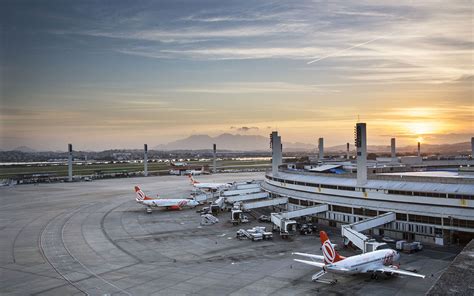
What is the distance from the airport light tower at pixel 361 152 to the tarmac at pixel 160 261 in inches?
511

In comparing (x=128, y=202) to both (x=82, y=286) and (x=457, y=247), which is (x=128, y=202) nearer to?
(x=82, y=286)

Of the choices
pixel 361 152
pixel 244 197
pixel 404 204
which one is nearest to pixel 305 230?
pixel 404 204

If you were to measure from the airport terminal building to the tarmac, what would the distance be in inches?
216

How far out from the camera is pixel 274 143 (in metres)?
116

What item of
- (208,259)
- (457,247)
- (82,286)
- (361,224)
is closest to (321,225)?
(361,224)

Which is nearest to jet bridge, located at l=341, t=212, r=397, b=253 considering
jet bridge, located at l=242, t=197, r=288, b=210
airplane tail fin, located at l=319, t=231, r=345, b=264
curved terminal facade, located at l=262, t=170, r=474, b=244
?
curved terminal facade, located at l=262, t=170, r=474, b=244

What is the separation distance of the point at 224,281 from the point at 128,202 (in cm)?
7857

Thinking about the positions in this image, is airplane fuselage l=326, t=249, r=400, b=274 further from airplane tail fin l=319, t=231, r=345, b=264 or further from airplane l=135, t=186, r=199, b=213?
airplane l=135, t=186, r=199, b=213

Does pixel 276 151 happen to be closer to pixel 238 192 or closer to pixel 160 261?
pixel 238 192

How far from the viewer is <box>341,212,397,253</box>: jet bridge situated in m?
54.4

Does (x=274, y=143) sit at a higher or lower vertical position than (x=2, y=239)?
higher

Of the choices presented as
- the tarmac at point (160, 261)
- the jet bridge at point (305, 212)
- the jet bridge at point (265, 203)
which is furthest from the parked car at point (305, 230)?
the jet bridge at point (265, 203)

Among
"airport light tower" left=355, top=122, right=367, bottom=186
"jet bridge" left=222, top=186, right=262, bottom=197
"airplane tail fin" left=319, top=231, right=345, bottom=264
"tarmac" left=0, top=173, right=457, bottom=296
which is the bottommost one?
"tarmac" left=0, top=173, right=457, bottom=296

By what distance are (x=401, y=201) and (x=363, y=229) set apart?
490 inches
